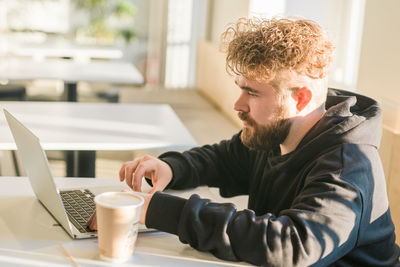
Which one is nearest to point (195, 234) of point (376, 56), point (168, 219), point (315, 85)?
point (168, 219)

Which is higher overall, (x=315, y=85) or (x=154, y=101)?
(x=315, y=85)

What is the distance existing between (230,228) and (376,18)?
1.66 m

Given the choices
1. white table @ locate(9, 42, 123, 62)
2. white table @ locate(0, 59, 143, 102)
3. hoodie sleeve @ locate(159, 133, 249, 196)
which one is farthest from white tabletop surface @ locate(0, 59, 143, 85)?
hoodie sleeve @ locate(159, 133, 249, 196)

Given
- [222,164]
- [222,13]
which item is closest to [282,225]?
[222,164]

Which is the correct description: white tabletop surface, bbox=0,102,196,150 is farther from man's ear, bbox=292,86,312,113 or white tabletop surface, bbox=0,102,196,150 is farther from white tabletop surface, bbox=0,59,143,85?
white tabletop surface, bbox=0,59,143,85

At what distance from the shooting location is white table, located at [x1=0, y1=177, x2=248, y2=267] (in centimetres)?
118

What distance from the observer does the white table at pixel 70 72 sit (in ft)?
12.8

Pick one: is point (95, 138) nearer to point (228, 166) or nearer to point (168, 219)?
point (228, 166)

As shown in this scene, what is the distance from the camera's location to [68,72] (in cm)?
417

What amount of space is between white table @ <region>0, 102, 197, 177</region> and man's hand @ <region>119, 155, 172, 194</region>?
505 mm

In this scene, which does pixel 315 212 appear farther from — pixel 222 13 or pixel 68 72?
pixel 222 13

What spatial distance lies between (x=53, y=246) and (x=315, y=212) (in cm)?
56

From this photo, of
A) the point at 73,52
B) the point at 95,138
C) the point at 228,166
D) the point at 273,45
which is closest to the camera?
the point at 273,45

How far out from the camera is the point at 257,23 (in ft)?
4.68
